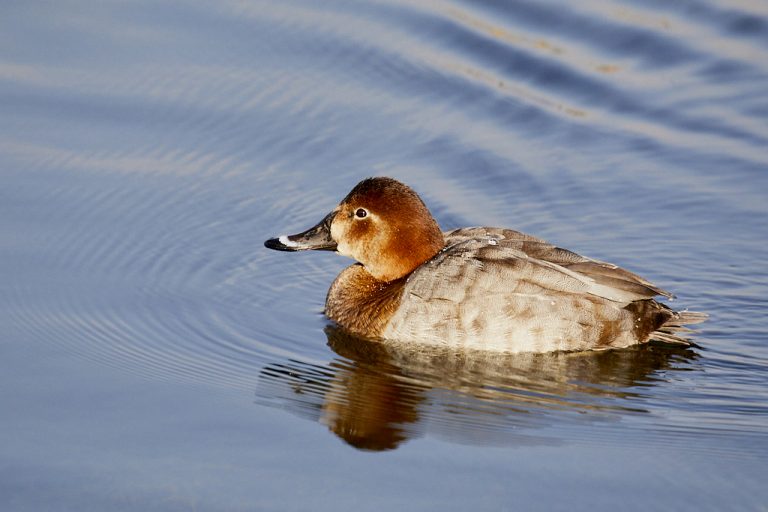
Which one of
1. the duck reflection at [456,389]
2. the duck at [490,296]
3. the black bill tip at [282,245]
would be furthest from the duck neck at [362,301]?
the black bill tip at [282,245]

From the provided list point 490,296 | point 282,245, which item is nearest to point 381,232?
point 282,245

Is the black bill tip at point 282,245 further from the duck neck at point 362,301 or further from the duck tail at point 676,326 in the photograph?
the duck tail at point 676,326

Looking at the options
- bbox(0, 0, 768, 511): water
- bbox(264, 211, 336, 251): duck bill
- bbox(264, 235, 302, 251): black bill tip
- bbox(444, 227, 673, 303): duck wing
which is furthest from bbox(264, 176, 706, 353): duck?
bbox(264, 235, 302, 251): black bill tip

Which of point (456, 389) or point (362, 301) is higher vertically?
point (362, 301)

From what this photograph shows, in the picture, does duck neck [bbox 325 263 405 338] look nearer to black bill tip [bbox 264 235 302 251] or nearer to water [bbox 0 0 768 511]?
water [bbox 0 0 768 511]

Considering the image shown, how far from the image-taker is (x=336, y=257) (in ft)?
34.2

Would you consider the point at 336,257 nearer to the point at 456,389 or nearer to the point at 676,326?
the point at 456,389

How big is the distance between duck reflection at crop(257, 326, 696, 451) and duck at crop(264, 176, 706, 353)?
10cm

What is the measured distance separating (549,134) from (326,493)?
6.15 meters

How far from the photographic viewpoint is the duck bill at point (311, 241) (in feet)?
30.3

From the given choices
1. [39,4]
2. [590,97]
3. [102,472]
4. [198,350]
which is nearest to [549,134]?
[590,97]

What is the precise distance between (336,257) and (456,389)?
114 inches

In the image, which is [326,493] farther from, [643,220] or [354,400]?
[643,220]

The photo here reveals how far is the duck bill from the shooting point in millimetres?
9227
